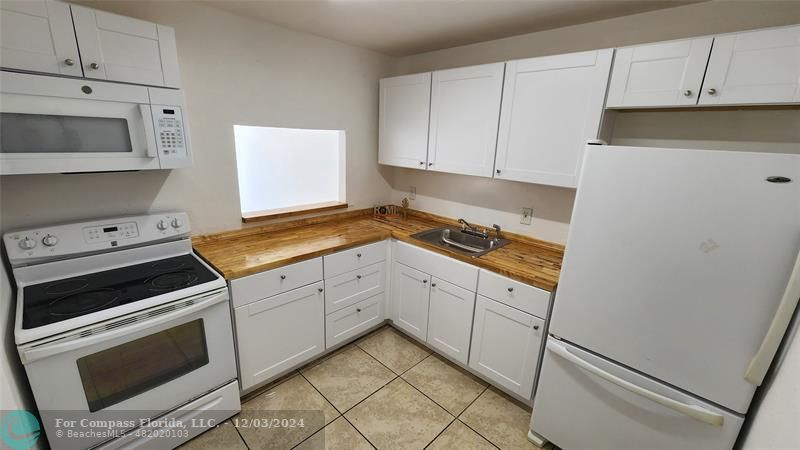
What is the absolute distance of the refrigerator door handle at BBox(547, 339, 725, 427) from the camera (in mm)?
1195

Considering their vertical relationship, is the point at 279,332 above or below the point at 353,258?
below

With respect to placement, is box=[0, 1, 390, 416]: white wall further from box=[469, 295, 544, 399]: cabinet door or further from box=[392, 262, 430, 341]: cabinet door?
box=[469, 295, 544, 399]: cabinet door

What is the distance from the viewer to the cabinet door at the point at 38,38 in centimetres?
118

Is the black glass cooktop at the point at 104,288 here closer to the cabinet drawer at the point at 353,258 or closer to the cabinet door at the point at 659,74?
the cabinet drawer at the point at 353,258

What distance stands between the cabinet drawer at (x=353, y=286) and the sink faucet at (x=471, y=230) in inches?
28.3

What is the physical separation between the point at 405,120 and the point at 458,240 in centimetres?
108

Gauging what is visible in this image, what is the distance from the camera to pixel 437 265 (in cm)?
220

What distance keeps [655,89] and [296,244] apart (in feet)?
7.11

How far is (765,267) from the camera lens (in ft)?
3.45

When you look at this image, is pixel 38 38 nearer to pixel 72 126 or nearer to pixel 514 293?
pixel 72 126

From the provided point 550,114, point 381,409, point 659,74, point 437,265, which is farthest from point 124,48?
point 659,74

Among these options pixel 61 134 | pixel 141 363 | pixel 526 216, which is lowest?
pixel 141 363

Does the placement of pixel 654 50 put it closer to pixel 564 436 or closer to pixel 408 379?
pixel 564 436

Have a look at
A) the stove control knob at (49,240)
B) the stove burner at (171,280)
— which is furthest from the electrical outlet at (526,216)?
the stove control knob at (49,240)
